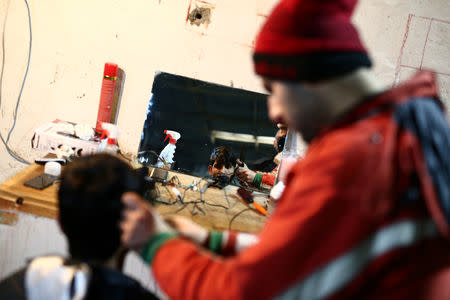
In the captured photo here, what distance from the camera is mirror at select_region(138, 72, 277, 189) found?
79.7 inches

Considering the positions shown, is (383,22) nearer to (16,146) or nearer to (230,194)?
(230,194)

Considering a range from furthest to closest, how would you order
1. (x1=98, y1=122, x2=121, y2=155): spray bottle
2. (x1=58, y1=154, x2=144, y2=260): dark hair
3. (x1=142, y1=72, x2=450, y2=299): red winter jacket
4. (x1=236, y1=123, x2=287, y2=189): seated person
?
1. (x1=236, y1=123, x2=287, y2=189): seated person
2. (x1=98, y1=122, x2=121, y2=155): spray bottle
3. (x1=58, y1=154, x2=144, y2=260): dark hair
4. (x1=142, y1=72, x2=450, y2=299): red winter jacket

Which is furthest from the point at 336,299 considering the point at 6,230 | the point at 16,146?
the point at 16,146

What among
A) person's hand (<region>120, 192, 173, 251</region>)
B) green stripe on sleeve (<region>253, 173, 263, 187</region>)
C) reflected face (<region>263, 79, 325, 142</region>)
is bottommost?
green stripe on sleeve (<region>253, 173, 263, 187</region>)

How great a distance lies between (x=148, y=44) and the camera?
80.2 inches

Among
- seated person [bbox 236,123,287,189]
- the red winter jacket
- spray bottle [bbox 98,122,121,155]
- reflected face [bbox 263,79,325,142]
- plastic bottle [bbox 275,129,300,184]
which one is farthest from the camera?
seated person [bbox 236,123,287,189]

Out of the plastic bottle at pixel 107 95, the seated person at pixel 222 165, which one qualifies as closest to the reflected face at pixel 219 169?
the seated person at pixel 222 165

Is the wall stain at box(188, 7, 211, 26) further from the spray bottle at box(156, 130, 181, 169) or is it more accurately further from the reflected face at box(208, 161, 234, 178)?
the reflected face at box(208, 161, 234, 178)

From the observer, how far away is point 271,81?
2.60 ft

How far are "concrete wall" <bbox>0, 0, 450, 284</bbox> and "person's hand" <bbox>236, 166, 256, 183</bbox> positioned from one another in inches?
19.1

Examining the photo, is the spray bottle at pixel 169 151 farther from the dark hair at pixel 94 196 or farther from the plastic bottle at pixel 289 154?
the dark hair at pixel 94 196

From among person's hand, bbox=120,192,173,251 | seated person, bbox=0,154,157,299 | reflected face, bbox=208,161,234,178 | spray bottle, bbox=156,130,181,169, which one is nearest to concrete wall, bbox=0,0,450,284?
spray bottle, bbox=156,130,181,169

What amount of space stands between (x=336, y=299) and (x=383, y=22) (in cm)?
182

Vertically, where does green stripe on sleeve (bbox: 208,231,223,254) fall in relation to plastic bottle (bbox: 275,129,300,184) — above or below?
below
